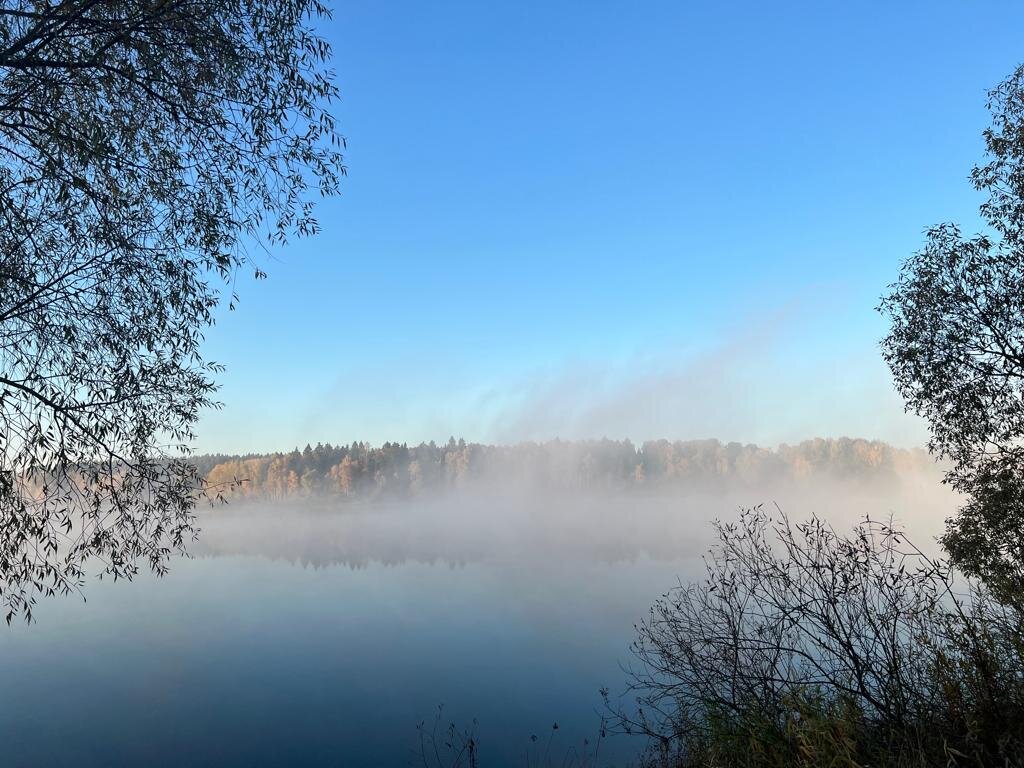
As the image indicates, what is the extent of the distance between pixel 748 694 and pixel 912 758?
2.72 m

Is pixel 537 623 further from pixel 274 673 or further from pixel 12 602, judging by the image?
pixel 12 602

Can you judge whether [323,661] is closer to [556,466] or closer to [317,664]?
[317,664]

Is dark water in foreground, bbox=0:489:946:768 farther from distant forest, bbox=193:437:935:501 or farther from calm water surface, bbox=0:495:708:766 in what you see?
distant forest, bbox=193:437:935:501

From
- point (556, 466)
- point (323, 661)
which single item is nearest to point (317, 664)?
point (323, 661)

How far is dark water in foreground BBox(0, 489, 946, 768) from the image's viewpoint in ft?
A: 48.4

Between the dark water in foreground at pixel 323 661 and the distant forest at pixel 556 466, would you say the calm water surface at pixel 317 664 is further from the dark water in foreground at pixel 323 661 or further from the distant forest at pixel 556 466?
the distant forest at pixel 556 466

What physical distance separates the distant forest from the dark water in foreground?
3406 inches

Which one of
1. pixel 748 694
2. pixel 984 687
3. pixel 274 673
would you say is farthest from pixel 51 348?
pixel 274 673

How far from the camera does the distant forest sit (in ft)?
420

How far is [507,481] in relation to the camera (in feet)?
525

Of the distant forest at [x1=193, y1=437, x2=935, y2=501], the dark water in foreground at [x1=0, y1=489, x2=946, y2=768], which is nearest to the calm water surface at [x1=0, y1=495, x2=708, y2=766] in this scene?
the dark water in foreground at [x1=0, y1=489, x2=946, y2=768]

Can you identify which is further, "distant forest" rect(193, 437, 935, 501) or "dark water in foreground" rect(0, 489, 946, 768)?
"distant forest" rect(193, 437, 935, 501)

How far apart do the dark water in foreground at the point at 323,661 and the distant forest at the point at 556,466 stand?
86505 mm

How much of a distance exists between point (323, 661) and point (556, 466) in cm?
13592
